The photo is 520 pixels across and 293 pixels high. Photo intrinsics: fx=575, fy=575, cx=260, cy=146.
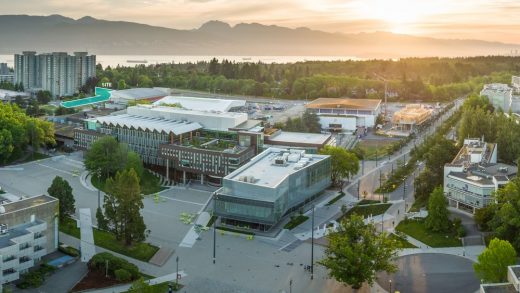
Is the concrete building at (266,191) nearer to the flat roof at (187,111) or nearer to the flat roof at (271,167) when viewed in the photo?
the flat roof at (271,167)

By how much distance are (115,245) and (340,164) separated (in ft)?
55.5

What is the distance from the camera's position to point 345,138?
59.3m

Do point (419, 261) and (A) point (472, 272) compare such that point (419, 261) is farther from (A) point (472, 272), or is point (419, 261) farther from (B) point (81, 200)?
(B) point (81, 200)

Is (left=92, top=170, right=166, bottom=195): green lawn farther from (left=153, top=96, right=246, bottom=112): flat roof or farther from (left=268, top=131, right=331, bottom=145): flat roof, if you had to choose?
(left=153, top=96, right=246, bottom=112): flat roof

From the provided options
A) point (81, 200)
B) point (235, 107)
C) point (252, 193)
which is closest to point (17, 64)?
point (235, 107)

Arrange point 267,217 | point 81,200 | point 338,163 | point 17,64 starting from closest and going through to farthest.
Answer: point 267,217 < point 81,200 < point 338,163 < point 17,64

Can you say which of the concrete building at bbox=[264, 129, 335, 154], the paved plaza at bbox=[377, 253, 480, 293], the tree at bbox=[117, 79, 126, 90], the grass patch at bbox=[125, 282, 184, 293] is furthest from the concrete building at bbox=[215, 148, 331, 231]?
the tree at bbox=[117, 79, 126, 90]

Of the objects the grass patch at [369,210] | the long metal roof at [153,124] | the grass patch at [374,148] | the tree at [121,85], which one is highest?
the tree at [121,85]

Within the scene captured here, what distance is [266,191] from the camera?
30.6 metres

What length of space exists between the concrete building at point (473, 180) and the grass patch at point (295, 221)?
8.88 meters

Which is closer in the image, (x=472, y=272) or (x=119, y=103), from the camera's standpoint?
(x=472, y=272)

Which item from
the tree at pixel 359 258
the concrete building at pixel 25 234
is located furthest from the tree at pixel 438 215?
the concrete building at pixel 25 234

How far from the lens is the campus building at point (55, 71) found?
286ft

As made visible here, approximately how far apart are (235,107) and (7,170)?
2597 centimetres
